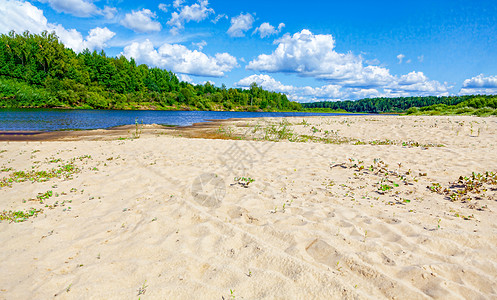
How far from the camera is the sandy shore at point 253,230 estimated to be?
2770 millimetres

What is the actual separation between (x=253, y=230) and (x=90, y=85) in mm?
100748

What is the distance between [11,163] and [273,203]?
411 inches

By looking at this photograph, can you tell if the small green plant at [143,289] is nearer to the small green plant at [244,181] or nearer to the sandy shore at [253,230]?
the sandy shore at [253,230]

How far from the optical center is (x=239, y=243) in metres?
3.67

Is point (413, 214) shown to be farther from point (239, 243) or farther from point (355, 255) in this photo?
point (239, 243)

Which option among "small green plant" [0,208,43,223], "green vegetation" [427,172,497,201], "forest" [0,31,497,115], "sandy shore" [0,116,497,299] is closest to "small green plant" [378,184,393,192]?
"sandy shore" [0,116,497,299]

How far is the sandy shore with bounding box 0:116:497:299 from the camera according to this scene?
2.77m

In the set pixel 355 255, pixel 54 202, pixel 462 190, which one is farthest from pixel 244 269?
pixel 462 190

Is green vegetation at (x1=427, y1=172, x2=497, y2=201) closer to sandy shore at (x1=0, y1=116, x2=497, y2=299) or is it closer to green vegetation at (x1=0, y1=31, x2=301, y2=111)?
sandy shore at (x1=0, y1=116, x2=497, y2=299)

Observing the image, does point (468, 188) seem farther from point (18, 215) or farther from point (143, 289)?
point (18, 215)

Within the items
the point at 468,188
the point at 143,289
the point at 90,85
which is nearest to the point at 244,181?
the point at 143,289

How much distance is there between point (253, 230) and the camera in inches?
159

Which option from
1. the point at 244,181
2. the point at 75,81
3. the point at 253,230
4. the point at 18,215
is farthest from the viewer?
the point at 75,81

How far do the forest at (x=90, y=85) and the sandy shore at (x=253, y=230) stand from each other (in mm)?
30166
